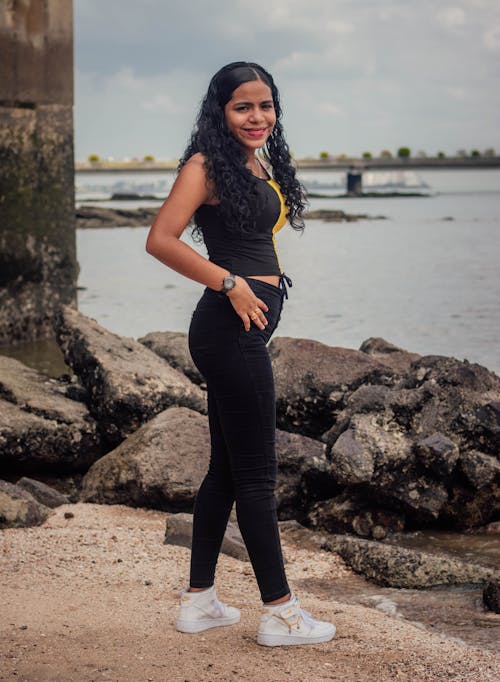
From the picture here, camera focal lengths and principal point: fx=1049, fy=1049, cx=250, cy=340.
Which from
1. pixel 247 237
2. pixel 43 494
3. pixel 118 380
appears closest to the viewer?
pixel 247 237

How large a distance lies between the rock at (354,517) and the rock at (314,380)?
1.30 metres

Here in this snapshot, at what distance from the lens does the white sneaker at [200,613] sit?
154 inches

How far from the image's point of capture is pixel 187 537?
17.3 ft

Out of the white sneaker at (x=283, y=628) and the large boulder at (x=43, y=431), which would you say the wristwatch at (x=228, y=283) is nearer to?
the white sneaker at (x=283, y=628)

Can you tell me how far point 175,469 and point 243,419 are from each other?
2554 mm

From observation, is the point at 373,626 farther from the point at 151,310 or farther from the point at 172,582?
the point at 151,310

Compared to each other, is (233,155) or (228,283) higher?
(233,155)

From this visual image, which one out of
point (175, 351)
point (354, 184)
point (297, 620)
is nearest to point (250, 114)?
point (297, 620)

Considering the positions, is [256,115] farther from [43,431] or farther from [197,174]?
[43,431]

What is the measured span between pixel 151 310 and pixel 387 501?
1228 centimetres

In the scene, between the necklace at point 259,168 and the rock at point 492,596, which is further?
the rock at point 492,596

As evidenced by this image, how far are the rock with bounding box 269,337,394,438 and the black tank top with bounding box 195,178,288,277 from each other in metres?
3.79

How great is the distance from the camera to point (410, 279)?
2575 cm

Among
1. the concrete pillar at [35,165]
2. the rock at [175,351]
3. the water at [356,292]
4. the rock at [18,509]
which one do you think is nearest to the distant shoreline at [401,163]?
the water at [356,292]
